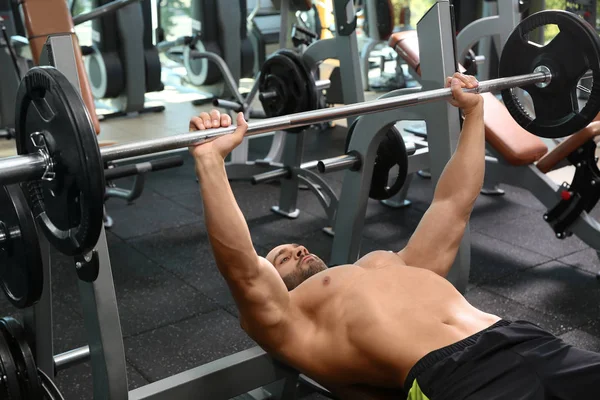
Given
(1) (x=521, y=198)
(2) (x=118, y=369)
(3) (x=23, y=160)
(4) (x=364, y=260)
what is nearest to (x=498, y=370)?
(4) (x=364, y=260)

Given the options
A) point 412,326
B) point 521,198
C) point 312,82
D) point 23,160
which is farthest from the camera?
point 521,198

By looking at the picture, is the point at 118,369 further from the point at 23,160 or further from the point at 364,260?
the point at 364,260

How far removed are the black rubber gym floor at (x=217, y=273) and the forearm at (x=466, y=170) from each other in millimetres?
961

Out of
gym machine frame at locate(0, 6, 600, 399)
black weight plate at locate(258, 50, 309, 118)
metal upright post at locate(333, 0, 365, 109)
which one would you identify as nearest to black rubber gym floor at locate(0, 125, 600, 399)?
gym machine frame at locate(0, 6, 600, 399)

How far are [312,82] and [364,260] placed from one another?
1.45 m

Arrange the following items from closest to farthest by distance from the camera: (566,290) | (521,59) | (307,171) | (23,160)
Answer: (23,160) → (521,59) → (566,290) → (307,171)

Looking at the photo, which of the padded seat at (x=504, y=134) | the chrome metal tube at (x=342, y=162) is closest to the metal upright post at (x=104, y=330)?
the chrome metal tube at (x=342, y=162)

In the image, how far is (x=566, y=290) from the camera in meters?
2.90

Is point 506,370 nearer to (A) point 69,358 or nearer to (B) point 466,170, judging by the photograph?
(B) point 466,170

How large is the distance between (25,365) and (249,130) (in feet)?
2.50

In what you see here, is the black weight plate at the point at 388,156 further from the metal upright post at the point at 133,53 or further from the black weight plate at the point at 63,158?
the metal upright post at the point at 133,53

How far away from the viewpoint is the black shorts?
1.43 m

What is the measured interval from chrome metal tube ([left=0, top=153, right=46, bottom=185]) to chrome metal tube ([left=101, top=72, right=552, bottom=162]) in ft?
0.39

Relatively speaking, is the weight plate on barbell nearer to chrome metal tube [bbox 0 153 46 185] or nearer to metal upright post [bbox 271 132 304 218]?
metal upright post [bbox 271 132 304 218]
